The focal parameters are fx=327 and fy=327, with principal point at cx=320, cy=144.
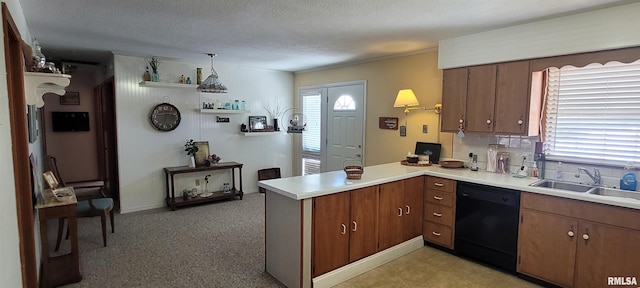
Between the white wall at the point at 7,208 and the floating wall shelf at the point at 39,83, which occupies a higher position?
the floating wall shelf at the point at 39,83

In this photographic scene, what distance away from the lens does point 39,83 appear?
2.46 m

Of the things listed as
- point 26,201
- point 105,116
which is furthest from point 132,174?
point 26,201

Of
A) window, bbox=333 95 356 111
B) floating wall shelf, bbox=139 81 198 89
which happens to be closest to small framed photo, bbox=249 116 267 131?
floating wall shelf, bbox=139 81 198 89

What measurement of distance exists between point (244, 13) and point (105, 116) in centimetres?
442

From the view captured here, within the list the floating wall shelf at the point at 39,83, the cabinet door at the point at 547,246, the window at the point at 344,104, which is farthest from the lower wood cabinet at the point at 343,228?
the window at the point at 344,104

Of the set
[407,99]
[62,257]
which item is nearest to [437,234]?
[407,99]

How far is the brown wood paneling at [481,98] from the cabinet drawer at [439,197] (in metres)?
0.77

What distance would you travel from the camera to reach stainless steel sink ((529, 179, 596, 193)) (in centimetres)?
294

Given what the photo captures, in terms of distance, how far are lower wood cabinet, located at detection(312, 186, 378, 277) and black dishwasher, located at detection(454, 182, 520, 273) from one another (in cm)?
94

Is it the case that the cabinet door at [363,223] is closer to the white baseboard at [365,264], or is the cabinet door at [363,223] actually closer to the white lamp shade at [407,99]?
the white baseboard at [365,264]

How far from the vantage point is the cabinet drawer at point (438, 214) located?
345 centimetres

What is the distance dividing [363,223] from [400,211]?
58 centimetres

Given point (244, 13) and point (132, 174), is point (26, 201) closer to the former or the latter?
point (244, 13)

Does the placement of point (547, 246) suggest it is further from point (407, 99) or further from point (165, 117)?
point (165, 117)
